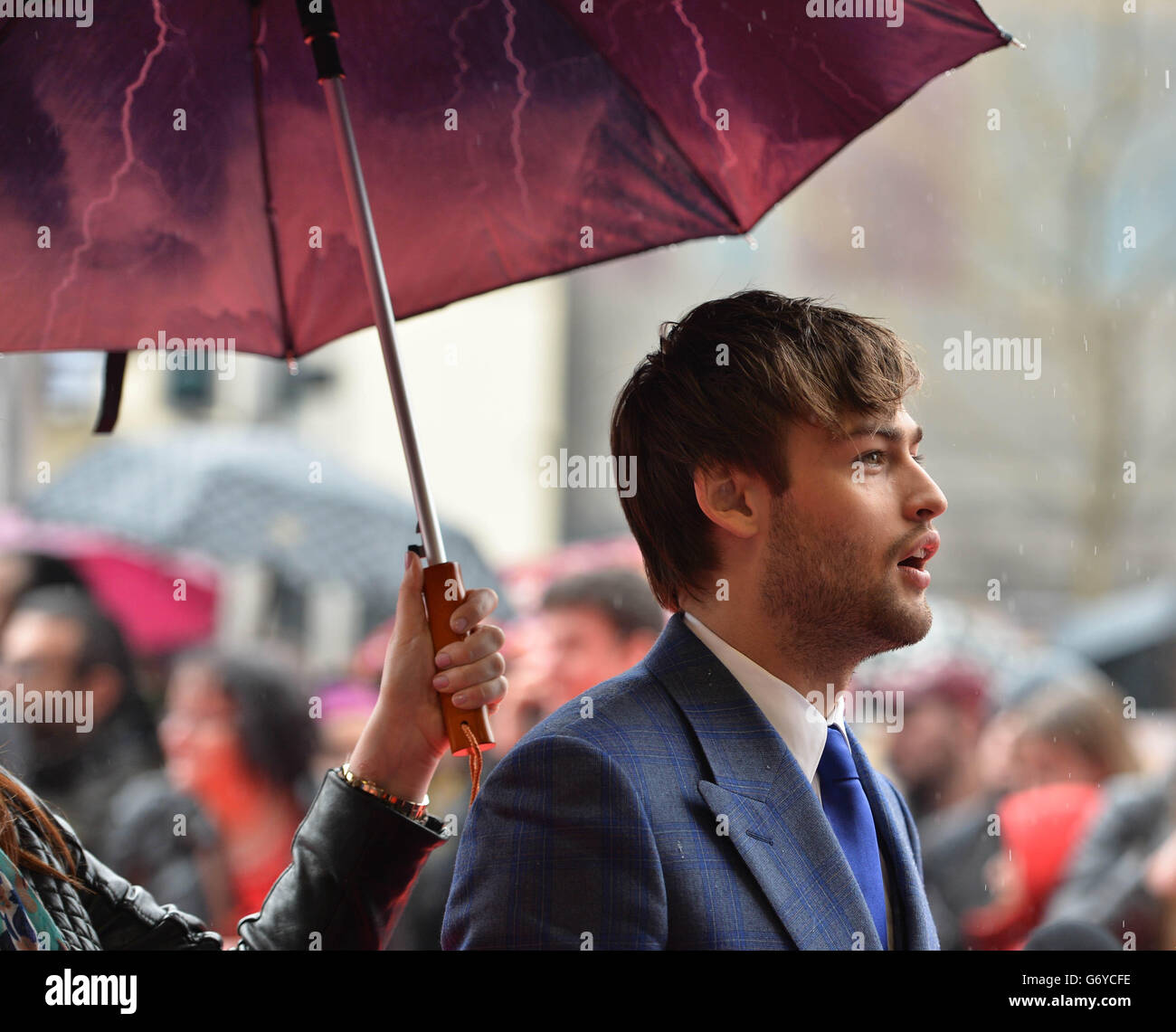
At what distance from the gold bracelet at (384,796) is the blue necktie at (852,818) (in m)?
0.69

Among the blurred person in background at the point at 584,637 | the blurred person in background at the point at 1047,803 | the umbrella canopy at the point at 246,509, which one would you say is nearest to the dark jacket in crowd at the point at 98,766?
the blurred person in background at the point at 584,637

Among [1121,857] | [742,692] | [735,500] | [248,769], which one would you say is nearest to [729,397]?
[735,500]

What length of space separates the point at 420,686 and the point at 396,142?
1035 mm

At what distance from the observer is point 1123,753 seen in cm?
543

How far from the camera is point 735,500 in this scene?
8.04ft

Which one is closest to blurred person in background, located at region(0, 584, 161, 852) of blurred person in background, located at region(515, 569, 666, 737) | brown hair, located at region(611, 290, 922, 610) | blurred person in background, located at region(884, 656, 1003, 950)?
blurred person in background, located at region(515, 569, 666, 737)

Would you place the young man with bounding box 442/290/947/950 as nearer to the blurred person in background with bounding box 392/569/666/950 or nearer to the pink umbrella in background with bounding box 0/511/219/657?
the blurred person in background with bounding box 392/569/666/950

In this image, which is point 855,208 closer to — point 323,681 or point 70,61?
point 323,681

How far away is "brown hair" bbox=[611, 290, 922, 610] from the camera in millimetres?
2424

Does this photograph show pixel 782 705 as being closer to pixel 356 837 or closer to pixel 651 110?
pixel 356 837

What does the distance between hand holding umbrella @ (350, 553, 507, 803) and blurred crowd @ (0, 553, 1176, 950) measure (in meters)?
2.73
